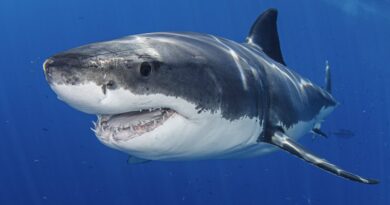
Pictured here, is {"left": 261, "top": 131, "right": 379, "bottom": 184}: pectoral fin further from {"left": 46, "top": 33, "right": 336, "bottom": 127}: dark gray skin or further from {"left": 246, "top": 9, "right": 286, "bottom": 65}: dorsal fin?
{"left": 246, "top": 9, "right": 286, "bottom": 65}: dorsal fin

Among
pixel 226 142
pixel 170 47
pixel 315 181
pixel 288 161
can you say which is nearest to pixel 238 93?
pixel 226 142

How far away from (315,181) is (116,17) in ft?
224

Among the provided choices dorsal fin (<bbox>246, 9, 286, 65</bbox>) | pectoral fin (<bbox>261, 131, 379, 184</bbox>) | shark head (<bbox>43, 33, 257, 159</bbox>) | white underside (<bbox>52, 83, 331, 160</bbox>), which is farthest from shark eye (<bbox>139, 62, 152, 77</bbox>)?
dorsal fin (<bbox>246, 9, 286, 65</bbox>)

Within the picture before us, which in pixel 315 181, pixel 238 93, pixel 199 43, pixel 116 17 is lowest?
pixel 315 181

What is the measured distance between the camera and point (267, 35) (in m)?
6.34

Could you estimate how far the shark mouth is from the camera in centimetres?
287

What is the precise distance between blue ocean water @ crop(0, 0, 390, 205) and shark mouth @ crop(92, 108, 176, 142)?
1236 centimetres

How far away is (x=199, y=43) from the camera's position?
12.6ft

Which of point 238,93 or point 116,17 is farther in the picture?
point 116,17

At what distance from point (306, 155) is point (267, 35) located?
2.71 metres

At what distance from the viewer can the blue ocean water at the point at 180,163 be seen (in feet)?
105

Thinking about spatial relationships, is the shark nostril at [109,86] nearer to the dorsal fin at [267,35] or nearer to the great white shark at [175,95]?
the great white shark at [175,95]

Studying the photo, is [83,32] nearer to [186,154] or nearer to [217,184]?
[217,184]

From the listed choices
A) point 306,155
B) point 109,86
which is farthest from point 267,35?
point 109,86
